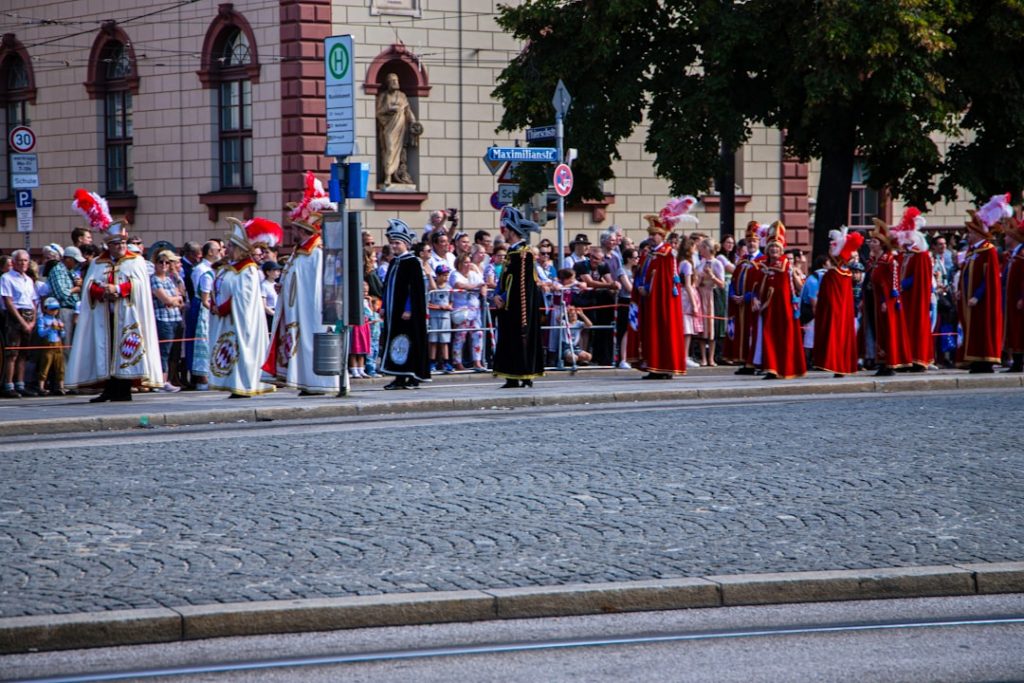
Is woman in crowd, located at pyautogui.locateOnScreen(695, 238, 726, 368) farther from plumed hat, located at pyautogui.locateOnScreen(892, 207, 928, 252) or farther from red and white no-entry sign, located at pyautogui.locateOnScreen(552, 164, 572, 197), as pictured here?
plumed hat, located at pyautogui.locateOnScreen(892, 207, 928, 252)

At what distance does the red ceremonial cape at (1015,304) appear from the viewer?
24.0m

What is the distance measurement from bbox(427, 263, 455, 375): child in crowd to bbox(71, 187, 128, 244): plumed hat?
210 inches

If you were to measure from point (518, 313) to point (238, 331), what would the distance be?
11.3 feet

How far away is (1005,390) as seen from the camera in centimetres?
2130

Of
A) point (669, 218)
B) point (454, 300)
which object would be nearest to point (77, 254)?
point (454, 300)

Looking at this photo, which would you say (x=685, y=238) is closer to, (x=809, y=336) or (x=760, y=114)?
(x=809, y=336)

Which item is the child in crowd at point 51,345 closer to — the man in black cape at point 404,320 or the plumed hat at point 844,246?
the man in black cape at point 404,320

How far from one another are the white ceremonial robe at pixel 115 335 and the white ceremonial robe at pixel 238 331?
2.94ft

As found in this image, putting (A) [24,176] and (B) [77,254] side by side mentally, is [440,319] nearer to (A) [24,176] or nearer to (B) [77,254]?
(B) [77,254]

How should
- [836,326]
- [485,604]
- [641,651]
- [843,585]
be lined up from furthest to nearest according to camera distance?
[836,326] < [843,585] < [485,604] < [641,651]

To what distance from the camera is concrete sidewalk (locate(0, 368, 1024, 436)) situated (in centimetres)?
1688

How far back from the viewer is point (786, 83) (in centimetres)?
3025

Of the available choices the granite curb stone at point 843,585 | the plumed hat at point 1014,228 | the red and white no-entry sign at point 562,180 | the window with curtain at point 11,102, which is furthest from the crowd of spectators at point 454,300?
the window with curtain at point 11,102

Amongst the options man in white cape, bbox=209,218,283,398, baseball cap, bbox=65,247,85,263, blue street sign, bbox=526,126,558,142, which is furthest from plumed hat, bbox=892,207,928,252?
baseball cap, bbox=65,247,85,263
